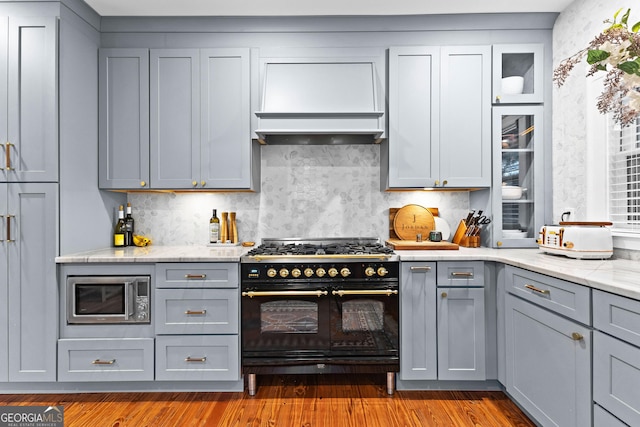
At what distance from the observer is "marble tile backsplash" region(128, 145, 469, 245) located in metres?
3.05

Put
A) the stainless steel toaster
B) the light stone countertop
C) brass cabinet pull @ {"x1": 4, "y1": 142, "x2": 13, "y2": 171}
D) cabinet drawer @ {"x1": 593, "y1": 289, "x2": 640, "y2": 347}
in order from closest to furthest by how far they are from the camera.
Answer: cabinet drawer @ {"x1": 593, "y1": 289, "x2": 640, "y2": 347}
the light stone countertop
the stainless steel toaster
brass cabinet pull @ {"x1": 4, "y1": 142, "x2": 13, "y2": 171}

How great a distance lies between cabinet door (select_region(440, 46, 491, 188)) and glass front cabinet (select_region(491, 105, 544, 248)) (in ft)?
0.30

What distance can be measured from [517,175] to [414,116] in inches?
36.3

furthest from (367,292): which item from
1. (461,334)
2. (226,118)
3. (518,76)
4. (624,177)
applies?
(518,76)

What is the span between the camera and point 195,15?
2.71 m

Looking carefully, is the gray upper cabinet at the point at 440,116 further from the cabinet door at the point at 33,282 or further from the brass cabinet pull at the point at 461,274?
the cabinet door at the point at 33,282

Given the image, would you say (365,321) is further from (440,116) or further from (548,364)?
(440,116)

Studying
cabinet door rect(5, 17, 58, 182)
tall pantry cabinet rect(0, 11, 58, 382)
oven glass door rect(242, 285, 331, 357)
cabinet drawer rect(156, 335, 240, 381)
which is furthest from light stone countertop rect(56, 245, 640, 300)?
cabinet door rect(5, 17, 58, 182)

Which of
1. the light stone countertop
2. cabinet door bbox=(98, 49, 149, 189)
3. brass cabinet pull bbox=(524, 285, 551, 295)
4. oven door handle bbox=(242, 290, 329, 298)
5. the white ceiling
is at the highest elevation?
the white ceiling

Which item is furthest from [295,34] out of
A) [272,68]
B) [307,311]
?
[307,311]

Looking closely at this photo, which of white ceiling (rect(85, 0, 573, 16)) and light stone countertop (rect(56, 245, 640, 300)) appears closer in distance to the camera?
light stone countertop (rect(56, 245, 640, 300))

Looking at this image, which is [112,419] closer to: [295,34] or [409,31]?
[295,34]

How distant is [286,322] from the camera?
7.82ft

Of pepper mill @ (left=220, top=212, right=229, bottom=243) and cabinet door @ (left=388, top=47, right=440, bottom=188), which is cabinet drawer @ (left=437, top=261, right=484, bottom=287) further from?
pepper mill @ (left=220, top=212, right=229, bottom=243)
